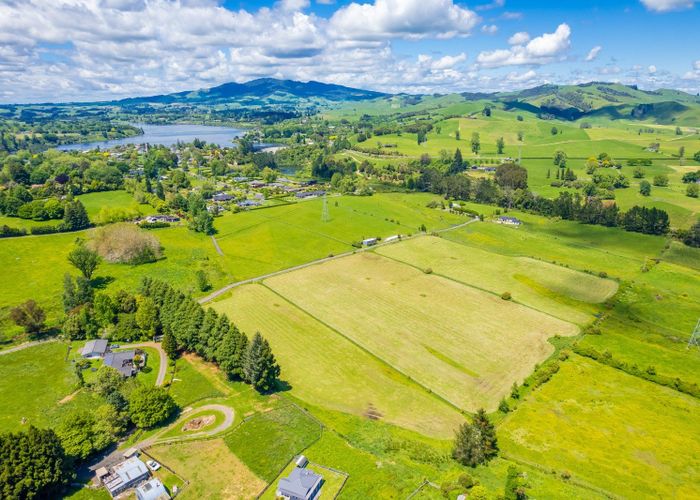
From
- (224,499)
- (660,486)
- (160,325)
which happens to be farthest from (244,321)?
(660,486)

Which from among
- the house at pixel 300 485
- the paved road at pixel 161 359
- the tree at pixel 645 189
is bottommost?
the paved road at pixel 161 359

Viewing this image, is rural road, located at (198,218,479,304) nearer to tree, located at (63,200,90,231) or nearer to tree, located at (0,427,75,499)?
tree, located at (0,427,75,499)

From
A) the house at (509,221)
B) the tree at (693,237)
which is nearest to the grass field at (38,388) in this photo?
the house at (509,221)

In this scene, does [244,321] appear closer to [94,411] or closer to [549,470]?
[94,411]

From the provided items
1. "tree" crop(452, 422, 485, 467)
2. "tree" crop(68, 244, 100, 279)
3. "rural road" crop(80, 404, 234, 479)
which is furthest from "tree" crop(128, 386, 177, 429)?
"tree" crop(68, 244, 100, 279)

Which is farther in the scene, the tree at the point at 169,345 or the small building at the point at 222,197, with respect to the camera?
the small building at the point at 222,197

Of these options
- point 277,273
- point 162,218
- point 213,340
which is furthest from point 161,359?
point 162,218

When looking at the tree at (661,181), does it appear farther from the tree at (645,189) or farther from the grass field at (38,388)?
the grass field at (38,388)
